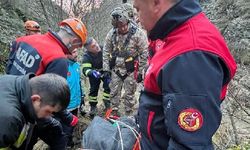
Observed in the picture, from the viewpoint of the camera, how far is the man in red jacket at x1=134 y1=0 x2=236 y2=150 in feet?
4.97

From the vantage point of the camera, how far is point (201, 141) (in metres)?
1.53

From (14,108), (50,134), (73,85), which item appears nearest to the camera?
(14,108)

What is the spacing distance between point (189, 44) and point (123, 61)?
4823mm

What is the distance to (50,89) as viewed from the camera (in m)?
2.41

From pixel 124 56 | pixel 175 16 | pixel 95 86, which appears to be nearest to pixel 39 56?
pixel 175 16

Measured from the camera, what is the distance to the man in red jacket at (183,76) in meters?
1.52

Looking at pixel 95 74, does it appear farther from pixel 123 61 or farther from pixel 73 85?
pixel 73 85

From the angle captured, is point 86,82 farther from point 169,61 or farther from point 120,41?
point 169,61

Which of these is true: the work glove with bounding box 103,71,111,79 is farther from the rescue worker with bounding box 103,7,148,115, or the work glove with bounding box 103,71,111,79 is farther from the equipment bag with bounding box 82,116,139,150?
the equipment bag with bounding box 82,116,139,150

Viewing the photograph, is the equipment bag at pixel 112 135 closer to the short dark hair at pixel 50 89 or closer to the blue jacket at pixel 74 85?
the short dark hair at pixel 50 89

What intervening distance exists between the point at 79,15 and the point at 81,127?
12.7 feet

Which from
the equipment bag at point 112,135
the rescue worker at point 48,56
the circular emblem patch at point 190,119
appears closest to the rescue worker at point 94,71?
the rescue worker at point 48,56

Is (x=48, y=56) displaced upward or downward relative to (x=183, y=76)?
downward

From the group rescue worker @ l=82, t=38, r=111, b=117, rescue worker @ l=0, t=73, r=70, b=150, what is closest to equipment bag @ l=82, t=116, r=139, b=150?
rescue worker @ l=0, t=73, r=70, b=150
